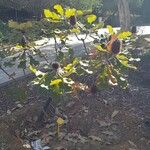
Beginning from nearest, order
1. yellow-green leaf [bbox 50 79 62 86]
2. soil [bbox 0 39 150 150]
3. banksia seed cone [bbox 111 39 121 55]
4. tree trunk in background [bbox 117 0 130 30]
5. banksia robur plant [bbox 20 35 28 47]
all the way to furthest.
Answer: yellow-green leaf [bbox 50 79 62 86] < banksia seed cone [bbox 111 39 121 55] < banksia robur plant [bbox 20 35 28 47] < soil [bbox 0 39 150 150] < tree trunk in background [bbox 117 0 130 30]

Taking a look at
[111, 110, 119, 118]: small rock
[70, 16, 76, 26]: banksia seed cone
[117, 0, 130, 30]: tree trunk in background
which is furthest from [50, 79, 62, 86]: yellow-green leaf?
[117, 0, 130, 30]: tree trunk in background

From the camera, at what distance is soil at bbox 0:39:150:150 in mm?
7031

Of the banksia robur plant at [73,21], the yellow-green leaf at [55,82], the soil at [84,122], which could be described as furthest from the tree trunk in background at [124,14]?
the yellow-green leaf at [55,82]

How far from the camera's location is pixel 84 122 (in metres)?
7.63

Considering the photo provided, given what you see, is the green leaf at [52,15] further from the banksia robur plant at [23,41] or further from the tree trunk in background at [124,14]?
the tree trunk in background at [124,14]

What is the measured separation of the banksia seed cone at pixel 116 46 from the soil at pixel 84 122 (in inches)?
46.7

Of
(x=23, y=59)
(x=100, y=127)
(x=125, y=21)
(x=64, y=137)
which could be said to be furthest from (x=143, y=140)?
(x=125, y=21)

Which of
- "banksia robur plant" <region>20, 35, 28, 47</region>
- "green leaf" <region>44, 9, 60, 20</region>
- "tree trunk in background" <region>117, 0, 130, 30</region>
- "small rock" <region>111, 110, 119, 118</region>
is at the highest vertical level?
"green leaf" <region>44, 9, 60, 20</region>

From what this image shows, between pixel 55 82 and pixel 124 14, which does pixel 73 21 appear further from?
pixel 124 14

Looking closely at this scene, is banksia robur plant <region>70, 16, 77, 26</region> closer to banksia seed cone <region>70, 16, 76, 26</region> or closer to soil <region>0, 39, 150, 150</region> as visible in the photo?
banksia seed cone <region>70, 16, 76, 26</region>

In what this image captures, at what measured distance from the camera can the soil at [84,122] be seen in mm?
7031

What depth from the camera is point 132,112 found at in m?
8.24

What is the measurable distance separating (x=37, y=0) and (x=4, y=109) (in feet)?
50.0

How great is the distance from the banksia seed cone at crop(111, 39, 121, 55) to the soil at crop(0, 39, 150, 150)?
1185 mm
